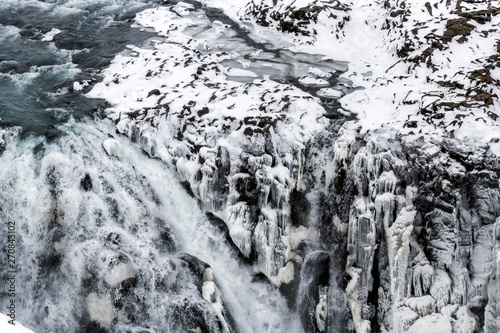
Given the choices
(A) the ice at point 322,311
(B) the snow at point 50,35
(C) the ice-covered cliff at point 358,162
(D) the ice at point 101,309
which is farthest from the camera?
(B) the snow at point 50,35

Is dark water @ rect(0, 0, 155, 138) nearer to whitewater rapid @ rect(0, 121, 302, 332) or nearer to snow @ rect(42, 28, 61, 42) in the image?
snow @ rect(42, 28, 61, 42)

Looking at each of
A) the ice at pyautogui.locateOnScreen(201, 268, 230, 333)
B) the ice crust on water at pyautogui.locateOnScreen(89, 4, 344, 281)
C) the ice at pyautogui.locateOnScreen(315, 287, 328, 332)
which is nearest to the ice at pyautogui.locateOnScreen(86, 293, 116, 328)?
the ice at pyautogui.locateOnScreen(201, 268, 230, 333)

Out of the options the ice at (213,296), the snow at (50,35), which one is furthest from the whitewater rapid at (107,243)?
the snow at (50,35)

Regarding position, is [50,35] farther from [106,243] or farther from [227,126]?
[106,243]

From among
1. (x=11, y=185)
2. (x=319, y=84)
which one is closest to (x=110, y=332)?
(x=11, y=185)

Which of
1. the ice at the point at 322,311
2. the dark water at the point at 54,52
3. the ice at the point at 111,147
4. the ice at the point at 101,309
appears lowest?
→ the ice at the point at 322,311

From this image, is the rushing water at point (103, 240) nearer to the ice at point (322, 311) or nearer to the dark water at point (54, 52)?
the dark water at point (54, 52)
